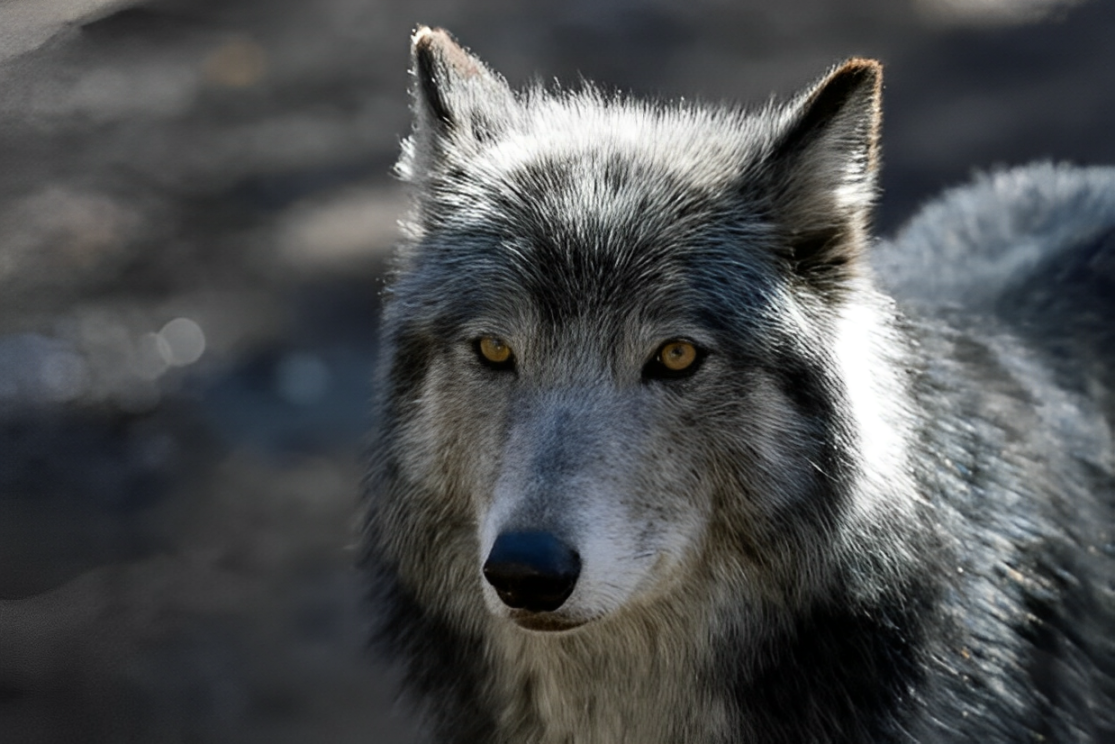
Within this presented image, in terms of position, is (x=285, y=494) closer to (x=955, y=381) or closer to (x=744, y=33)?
(x=955, y=381)

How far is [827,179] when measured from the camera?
327cm

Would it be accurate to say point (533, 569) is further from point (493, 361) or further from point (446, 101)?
point (446, 101)

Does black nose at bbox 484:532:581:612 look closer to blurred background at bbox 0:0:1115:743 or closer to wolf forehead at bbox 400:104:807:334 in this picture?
wolf forehead at bbox 400:104:807:334

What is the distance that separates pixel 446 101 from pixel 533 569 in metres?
1.45

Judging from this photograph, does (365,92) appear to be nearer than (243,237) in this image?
No

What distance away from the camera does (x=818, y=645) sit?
325cm

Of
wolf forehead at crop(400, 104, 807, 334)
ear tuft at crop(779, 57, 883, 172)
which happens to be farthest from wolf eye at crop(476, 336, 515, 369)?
ear tuft at crop(779, 57, 883, 172)

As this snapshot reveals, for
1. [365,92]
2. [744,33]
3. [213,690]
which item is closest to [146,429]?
[213,690]

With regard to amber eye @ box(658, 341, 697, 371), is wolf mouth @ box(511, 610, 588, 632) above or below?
below

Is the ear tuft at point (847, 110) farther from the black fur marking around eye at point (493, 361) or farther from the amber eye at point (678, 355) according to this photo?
the black fur marking around eye at point (493, 361)

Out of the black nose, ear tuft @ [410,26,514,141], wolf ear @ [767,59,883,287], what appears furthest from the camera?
ear tuft @ [410,26,514,141]

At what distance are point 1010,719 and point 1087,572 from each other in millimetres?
608

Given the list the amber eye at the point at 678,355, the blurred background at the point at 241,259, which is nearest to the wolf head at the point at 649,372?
the amber eye at the point at 678,355

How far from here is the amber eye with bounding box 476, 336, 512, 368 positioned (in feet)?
10.3
